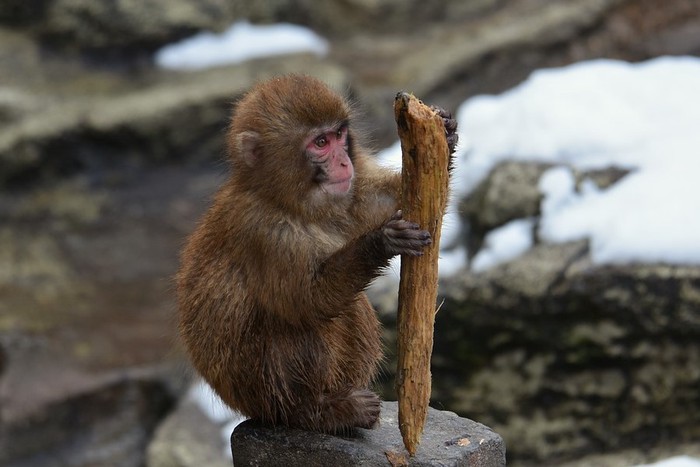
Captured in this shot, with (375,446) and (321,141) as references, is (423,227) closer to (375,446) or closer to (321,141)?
(321,141)

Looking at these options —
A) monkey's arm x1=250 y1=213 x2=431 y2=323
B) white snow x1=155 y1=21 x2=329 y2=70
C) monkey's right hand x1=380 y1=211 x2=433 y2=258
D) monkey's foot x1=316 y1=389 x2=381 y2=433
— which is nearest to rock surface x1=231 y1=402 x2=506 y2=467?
monkey's foot x1=316 y1=389 x2=381 y2=433

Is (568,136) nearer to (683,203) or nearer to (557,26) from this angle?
(683,203)

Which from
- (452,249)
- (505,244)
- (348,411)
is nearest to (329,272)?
(348,411)

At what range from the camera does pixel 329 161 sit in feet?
14.9

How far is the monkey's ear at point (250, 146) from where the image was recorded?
15.1 feet

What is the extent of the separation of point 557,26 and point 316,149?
7.88 m

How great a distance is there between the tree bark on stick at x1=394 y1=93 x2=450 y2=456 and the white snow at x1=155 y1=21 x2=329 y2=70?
28.3 ft

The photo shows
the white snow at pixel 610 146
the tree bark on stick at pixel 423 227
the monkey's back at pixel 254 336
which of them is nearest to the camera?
the tree bark on stick at pixel 423 227

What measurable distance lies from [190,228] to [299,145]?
6.84 meters

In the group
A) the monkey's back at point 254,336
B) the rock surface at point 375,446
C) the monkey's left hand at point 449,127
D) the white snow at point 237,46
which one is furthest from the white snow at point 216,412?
the white snow at point 237,46

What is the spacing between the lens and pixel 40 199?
37.3ft

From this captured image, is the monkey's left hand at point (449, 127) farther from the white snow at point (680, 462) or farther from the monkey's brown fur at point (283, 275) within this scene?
the white snow at point (680, 462)

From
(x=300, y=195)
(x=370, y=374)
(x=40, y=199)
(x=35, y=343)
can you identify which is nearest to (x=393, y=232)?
(x=300, y=195)

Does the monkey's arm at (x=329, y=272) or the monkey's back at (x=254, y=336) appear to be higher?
the monkey's arm at (x=329, y=272)
